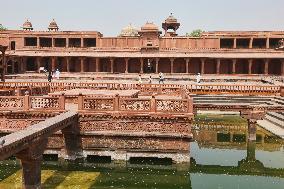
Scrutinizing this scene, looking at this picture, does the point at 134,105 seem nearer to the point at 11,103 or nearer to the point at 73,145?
the point at 73,145

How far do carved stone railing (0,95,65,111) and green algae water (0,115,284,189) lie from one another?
7.89 ft

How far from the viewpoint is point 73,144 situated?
1602cm

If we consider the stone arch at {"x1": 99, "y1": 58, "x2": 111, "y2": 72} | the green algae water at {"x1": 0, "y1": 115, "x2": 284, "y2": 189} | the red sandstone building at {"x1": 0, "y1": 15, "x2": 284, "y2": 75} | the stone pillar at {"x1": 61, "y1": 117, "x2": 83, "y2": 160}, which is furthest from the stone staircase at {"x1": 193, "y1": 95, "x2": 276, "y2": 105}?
the stone arch at {"x1": 99, "y1": 58, "x2": 111, "y2": 72}

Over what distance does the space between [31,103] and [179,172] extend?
729cm

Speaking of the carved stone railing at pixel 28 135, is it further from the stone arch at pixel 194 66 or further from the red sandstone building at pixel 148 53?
the stone arch at pixel 194 66

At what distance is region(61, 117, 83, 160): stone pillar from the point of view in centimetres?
1590

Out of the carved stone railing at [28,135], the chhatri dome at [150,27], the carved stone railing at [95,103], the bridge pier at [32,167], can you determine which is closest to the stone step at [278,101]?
the carved stone railing at [95,103]

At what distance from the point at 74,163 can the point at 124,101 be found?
3.48m

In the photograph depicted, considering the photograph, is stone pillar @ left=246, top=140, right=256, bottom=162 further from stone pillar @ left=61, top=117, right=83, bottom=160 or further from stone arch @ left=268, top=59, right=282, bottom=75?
stone arch @ left=268, top=59, right=282, bottom=75

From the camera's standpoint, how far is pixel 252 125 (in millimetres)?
20969

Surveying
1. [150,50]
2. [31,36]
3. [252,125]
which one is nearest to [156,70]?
[150,50]

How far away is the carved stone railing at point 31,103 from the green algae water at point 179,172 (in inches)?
94.7

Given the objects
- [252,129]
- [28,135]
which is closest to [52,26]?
[252,129]

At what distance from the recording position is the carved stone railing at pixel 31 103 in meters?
16.2
